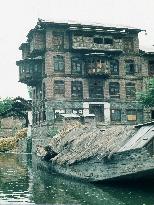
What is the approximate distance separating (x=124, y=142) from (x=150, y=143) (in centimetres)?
227

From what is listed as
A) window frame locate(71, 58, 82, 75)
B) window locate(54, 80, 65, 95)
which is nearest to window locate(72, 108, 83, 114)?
window locate(54, 80, 65, 95)

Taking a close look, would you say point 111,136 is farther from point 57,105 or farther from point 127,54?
point 127,54

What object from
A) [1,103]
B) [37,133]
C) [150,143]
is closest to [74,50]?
[37,133]

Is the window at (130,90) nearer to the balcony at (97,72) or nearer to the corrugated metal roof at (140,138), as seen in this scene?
the balcony at (97,72)

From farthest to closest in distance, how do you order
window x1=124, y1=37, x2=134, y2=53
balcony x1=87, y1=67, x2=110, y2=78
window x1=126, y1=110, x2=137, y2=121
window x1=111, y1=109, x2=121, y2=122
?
window x1=124, y1=37, x2=134, y2=53 → window x1=126, y1=110, x2=137, y2=121 → window x1=111, y1=109, x2=121, y2=122 → balcony x1=87, y1=67, x2=110, y2=78

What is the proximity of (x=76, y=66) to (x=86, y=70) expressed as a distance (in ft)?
4.95

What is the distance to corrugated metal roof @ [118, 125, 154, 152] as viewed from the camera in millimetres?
16578

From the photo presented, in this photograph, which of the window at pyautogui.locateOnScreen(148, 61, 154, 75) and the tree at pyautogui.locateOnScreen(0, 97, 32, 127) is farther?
the tree at pyautogui.locateOnScreen(0, 97, 32, 127)

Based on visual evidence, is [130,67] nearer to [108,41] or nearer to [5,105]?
[108,41]

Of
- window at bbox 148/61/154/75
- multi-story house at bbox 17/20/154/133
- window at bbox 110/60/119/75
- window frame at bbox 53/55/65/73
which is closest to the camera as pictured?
multi-story house at bbox 17/20/154/133

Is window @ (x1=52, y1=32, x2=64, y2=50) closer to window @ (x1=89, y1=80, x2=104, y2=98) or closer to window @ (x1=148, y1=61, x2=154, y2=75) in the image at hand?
window @ (x1=89, y1=80, x2=104, y2=98)

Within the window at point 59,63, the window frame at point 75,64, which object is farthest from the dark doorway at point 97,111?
the window at point 59,63

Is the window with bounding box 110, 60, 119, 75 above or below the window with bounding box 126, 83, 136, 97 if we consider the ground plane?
above

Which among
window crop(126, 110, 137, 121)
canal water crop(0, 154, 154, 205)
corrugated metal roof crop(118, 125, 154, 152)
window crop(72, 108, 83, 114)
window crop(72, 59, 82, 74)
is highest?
window crop(72, 59, 82, 74)
